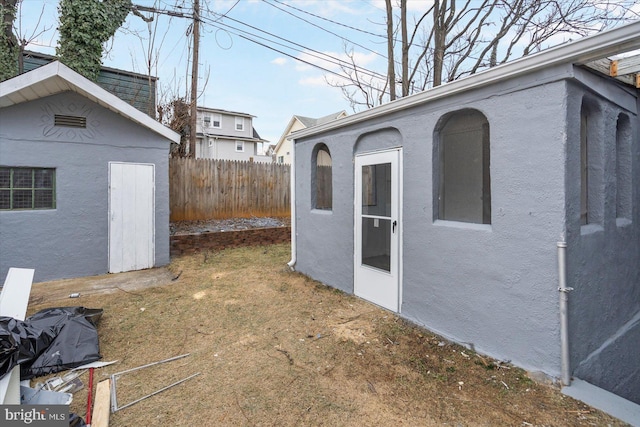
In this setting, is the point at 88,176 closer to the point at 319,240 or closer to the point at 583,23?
the point at 319,240

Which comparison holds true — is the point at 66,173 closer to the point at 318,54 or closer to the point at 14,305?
the point at 14,305

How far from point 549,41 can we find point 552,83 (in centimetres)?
759

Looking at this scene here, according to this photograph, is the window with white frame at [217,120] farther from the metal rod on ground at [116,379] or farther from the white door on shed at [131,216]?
the metal rod on ground at [116,379]

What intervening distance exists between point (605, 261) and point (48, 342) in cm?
544

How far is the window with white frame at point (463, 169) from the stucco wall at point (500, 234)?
0.16 meters

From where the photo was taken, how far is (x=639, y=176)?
142 inches

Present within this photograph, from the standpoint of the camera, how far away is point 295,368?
2.83 m

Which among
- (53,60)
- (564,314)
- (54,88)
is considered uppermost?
(53,60)

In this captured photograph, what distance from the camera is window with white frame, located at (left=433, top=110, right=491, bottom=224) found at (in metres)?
3.41

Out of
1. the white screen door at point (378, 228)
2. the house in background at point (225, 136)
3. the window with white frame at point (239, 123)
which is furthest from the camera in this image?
the window with white frame at point (239, 123)

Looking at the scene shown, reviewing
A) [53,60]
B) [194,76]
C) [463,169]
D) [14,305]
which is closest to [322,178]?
[463,169]

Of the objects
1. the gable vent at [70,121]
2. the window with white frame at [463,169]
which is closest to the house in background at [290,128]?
the gable vent at [70,121]

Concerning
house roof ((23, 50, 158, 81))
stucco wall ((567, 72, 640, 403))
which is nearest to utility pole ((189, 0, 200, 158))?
house roof ((23, 50, 158, 81))

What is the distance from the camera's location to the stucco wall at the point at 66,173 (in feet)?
16.6
